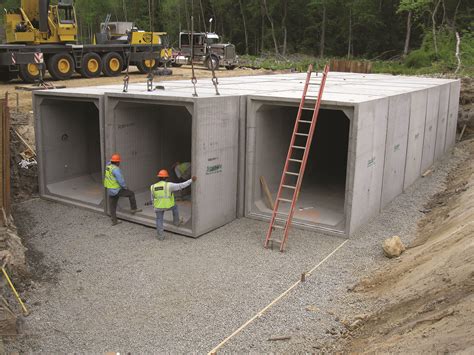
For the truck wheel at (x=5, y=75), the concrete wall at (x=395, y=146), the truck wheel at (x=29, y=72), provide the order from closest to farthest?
the concrete wall at (x=395, y=146) → the truck wheel at (x=29, y=72) → the truck wheel at (x=5, y=75)

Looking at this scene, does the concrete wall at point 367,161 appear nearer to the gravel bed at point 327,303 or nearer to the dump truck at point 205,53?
the gravel bed at point 327,303

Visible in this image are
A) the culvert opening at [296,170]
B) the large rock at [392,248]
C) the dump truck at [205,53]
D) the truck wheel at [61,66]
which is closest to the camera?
the large rock at [392,248]

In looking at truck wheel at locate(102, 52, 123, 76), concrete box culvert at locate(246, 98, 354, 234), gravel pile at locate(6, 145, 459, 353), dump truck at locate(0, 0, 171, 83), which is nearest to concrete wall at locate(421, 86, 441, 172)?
concrete box culvert at locate(246, 98, 354, 234)

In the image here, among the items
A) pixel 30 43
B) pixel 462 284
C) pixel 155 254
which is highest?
pixel 30 43

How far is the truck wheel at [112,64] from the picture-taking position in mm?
27625

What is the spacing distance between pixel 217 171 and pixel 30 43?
17.9 m

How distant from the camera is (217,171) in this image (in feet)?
36.0

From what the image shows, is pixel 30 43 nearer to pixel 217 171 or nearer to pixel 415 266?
pixel 217 171

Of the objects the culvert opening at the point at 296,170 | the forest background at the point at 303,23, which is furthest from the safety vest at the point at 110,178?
the forest background at the point at 303,23

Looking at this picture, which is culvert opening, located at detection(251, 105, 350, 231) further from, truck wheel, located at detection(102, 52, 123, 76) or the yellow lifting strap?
truck wheel, located at detection(102, 52, 123, 76)

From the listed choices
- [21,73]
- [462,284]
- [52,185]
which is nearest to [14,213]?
[52,185]

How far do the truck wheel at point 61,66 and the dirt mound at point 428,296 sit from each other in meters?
20.9

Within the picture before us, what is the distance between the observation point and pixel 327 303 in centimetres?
788

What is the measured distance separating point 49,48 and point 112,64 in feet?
13.3
